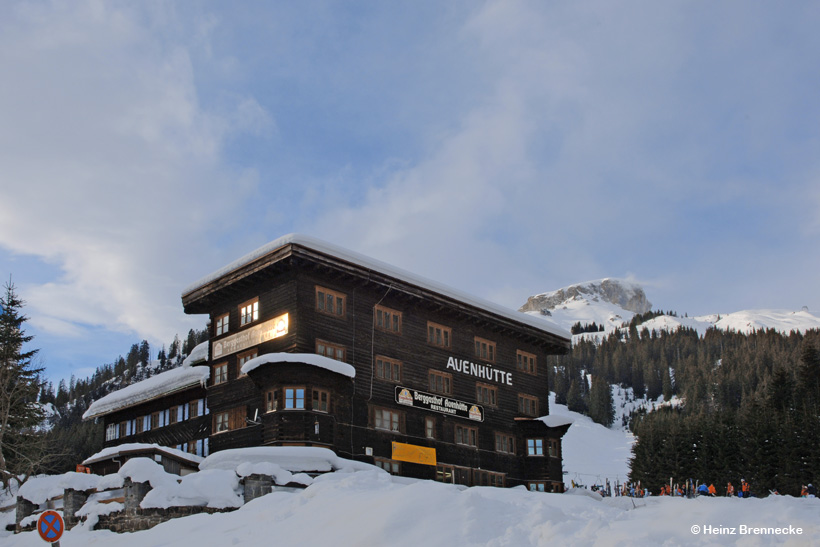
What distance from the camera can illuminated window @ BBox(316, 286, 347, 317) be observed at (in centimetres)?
3885

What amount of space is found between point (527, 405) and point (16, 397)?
31514mm

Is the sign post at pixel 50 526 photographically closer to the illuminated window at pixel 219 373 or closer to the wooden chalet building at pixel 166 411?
Result: the illuminated window at pixel 219 373

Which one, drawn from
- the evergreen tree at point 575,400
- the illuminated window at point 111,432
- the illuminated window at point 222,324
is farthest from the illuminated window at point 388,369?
the evergreen tree at point 575,400

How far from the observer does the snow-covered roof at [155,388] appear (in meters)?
43.9

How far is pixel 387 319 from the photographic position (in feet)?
139

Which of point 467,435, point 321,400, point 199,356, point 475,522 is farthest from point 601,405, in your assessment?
point 475,522

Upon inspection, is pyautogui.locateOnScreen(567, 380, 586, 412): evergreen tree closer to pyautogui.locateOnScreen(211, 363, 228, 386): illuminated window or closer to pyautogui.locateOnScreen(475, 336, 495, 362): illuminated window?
pyautogui.locateOnScreen(475, 336, 495, 362): illuminated window

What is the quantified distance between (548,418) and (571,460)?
77875 millimetres

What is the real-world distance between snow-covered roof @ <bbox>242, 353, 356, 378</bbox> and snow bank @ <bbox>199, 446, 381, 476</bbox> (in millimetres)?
3924

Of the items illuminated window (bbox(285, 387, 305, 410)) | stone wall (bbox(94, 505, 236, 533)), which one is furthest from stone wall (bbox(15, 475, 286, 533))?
illuminated window (bbox(285, 387, 305, 410))

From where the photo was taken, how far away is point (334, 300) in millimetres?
39688

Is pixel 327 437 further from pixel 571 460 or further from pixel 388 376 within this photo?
pixel 571 460

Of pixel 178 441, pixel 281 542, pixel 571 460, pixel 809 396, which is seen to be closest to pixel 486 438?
pixel 178 441

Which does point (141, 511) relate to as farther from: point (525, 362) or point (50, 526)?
point (525, 362)
